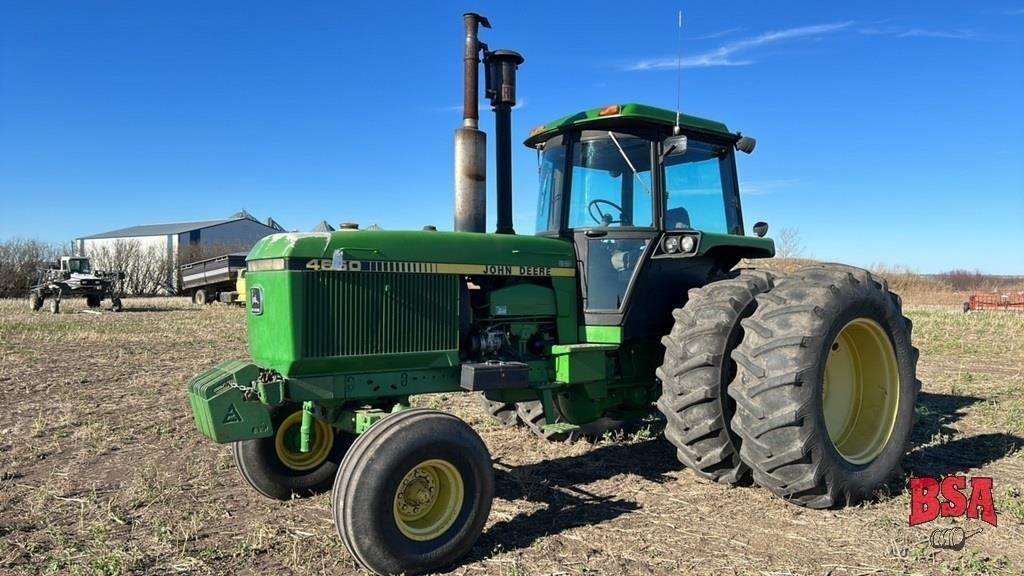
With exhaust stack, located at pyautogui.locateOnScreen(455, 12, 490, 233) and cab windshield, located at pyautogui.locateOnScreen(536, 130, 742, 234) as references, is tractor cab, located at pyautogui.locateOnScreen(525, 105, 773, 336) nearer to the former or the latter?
cab windshield, located at pyautogui.locateOnScreen(536, 130, 742, 234)

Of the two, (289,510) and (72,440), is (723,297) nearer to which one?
(289,510)

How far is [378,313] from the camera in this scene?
4309 millimetres

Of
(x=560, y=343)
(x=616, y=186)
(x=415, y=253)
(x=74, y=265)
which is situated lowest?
(x=560, y=343)

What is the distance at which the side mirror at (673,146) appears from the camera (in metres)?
4.93

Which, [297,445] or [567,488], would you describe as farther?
[567,488]

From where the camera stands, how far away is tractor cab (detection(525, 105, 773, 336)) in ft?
16.9

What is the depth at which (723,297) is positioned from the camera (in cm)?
472

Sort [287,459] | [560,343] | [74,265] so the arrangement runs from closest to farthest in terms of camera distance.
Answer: [287,459], [560,343], [74,265]

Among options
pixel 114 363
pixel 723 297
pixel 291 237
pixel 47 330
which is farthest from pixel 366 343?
pixel 47 330

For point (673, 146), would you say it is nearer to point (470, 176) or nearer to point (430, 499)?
point (470, 176)

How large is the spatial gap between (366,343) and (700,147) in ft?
10.0

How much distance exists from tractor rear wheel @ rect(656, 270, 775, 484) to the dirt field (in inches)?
13.0

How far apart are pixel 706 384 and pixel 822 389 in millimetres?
715

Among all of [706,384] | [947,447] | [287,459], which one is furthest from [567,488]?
[947,447]
